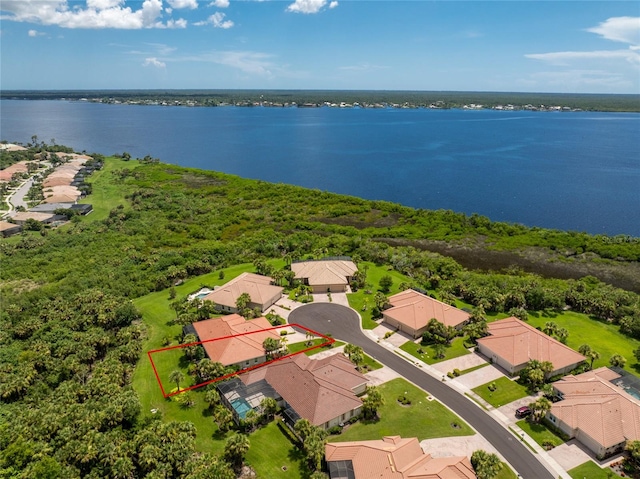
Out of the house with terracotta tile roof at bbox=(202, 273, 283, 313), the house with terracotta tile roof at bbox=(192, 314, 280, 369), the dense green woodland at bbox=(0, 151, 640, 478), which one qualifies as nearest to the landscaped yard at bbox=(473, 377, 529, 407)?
the dense green woodland at bbox=(0, 151, 640, 478)

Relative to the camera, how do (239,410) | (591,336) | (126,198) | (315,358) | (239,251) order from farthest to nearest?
(126,198)
(239,251)
(591,336)
(315,358)
(239,410)

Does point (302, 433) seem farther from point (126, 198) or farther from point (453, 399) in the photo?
point (126, 198)

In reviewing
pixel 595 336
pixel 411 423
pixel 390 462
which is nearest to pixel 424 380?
pixel 411 423

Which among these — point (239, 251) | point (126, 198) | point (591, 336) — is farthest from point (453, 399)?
point (126, 198)

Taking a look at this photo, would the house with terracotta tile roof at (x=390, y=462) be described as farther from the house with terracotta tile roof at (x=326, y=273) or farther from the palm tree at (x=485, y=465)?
the house with terracotta tile roof at (x=326, y=273)

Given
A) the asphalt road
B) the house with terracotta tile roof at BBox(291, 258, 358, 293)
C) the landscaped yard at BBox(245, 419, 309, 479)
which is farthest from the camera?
the house with terracotta tile roof at BBox(291, 258, 358, 293)

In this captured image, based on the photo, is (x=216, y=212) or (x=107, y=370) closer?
(x=107, y=370)

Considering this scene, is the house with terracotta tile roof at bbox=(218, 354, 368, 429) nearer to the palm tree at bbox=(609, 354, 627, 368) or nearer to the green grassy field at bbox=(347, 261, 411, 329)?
the green grassy field at bbox=(347, 261, 411, 329)
